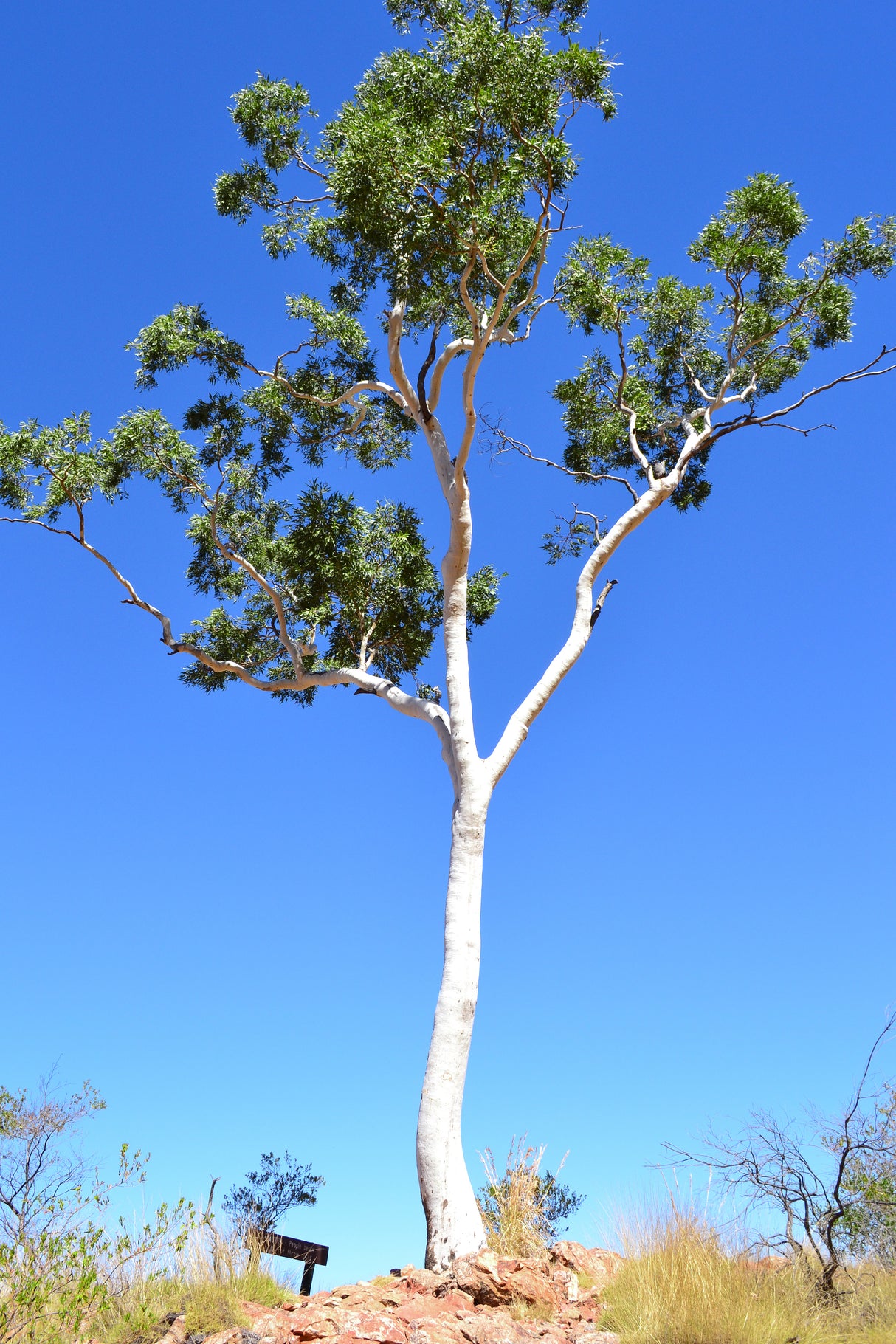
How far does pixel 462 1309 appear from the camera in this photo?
5809 millimetres

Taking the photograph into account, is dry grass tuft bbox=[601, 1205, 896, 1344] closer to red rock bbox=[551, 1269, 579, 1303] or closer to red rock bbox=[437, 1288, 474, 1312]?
red rock bbox=[551, 1269, 579, 1303]

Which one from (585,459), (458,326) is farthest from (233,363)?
(585,459)

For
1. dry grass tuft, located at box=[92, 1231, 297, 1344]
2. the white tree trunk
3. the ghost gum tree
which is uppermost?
the ghost gum tree

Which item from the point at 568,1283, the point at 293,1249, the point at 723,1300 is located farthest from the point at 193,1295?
the point at 723,1300

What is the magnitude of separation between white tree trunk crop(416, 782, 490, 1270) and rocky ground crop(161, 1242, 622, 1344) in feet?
1.64

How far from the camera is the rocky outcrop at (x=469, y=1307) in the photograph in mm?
5273

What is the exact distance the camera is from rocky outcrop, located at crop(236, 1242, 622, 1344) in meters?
5.27

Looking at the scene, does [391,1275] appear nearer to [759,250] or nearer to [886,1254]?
[886,1254]

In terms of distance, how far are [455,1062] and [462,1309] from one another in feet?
7.32

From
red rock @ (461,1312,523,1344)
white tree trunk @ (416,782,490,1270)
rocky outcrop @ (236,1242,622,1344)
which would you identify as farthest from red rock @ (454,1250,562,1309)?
white tree trunk @ (416,782,490,1270)

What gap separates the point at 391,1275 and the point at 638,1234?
2.14 metres

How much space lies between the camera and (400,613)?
1303 cm

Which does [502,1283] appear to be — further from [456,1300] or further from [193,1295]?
[193,1295]

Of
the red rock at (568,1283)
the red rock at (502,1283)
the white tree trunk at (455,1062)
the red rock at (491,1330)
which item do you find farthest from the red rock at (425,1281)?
the red rock at (491,1330)
